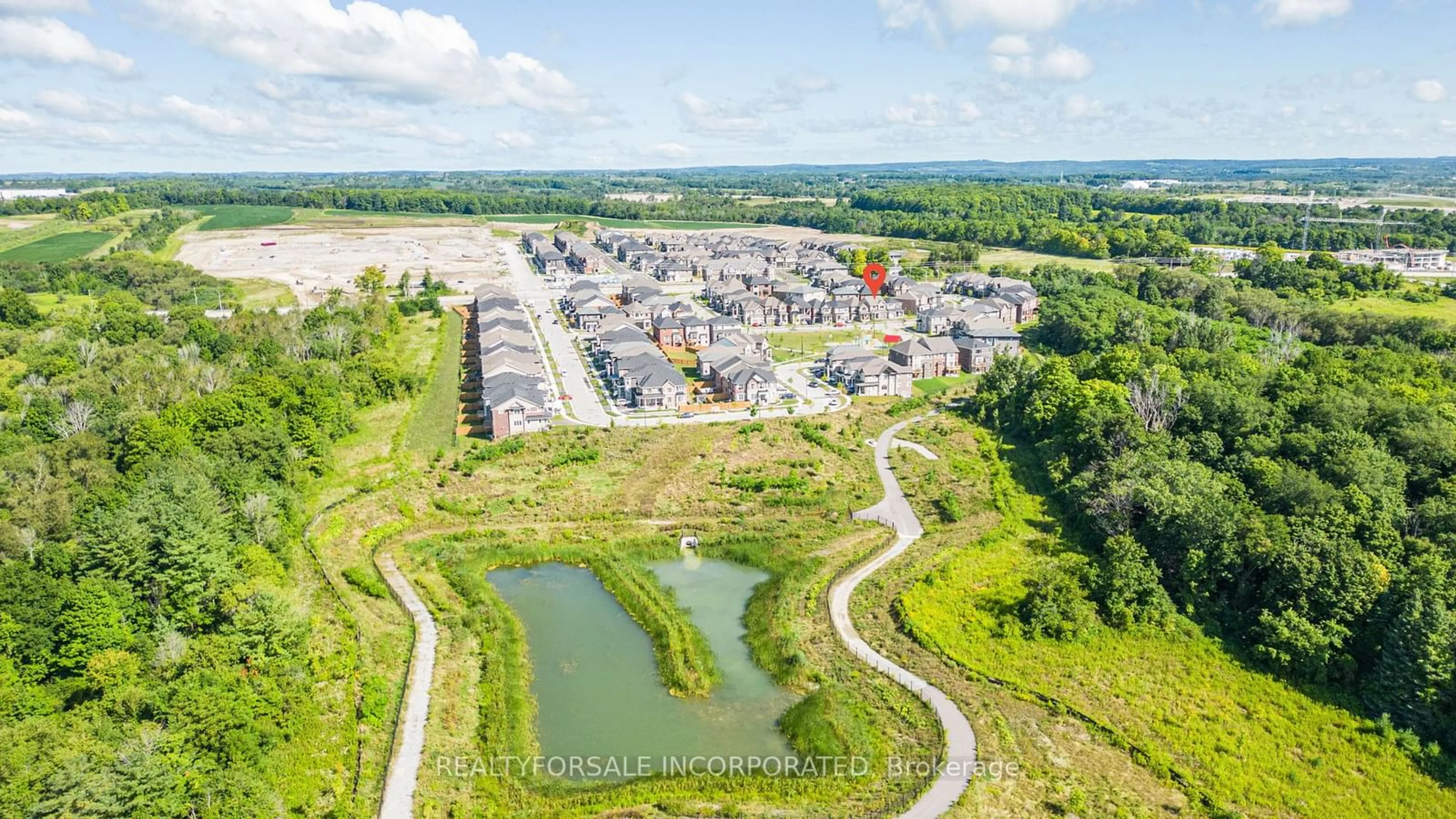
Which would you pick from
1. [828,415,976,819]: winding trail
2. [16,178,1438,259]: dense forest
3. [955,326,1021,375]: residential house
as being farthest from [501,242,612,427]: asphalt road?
[16,178,1438,259]: dense forest

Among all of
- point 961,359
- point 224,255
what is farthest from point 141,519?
point 224,255

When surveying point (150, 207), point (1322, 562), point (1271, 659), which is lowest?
point (1271, 659)

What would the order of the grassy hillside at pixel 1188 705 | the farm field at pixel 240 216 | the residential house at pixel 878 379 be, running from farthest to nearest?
the farm field at pixel 240 216
the residential house at pixel 878 379
the grassy hillside at pixel 1188 705

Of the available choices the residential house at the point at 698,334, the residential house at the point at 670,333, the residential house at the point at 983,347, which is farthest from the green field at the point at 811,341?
the residential house at the point at 983,347

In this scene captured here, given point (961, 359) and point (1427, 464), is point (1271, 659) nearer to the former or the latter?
point (1427, 464)

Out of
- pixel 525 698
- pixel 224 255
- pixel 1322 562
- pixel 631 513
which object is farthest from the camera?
pixel 224 255

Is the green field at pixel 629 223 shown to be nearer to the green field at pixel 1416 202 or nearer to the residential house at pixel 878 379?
the residential house at pixel 878 379

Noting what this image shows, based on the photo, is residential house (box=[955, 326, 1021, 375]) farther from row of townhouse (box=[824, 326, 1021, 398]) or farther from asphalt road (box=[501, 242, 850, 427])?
asphalt road (box=[501, 242, 850, 427])
